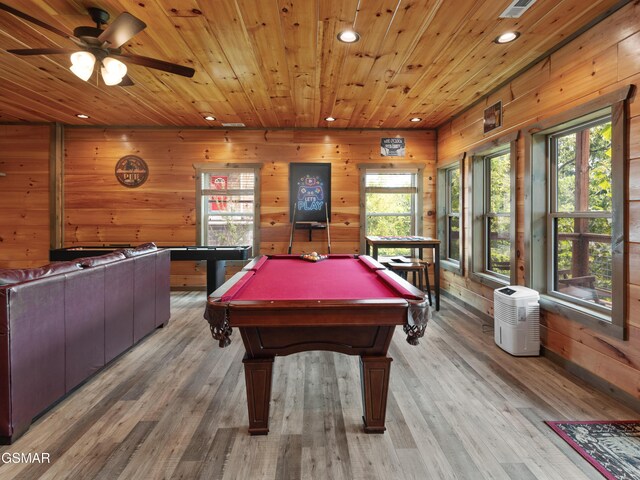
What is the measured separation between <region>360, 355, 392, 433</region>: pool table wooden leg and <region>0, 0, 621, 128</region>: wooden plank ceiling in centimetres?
232

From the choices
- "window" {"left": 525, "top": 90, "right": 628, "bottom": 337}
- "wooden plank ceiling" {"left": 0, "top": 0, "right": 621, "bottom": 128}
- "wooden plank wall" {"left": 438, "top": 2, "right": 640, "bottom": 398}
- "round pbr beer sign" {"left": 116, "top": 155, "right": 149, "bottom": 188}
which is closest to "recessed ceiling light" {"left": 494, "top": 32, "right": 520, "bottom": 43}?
"wooden plank ceiling" {"left": 0, "top": 0, "right": 621, "bottom": 128}

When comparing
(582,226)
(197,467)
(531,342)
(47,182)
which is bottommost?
(197,467)

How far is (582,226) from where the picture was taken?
9.08ft

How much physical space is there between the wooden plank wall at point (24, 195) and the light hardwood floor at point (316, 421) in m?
3.76

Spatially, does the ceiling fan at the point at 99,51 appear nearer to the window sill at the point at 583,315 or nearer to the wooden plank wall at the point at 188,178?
the wooden plank wall at the point at 188,178

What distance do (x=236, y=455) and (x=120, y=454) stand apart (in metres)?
0.59

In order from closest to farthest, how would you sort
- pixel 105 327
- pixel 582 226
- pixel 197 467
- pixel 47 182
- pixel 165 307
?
pixel 197 467 < pixel 105 327 < pixel 582 226 < pixel 165 307 < pixel 47 182

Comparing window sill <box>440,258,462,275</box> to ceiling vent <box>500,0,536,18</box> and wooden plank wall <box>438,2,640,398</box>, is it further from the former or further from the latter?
ceiling vent <box>500,0,536,18</box>

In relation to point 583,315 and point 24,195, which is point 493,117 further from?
point 24,195

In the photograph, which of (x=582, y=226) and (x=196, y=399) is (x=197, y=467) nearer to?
(x=196, y=399)

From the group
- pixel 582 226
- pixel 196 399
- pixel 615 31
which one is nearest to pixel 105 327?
pixel 196 399

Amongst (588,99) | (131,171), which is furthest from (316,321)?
(131,171)

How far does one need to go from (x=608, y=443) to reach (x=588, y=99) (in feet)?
7.56

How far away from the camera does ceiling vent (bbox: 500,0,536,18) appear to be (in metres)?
2.21
